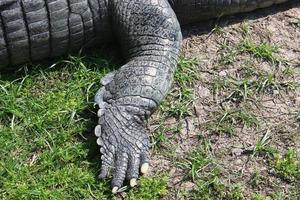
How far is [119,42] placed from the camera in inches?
148

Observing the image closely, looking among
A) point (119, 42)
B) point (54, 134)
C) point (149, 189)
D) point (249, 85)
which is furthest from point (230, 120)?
point (54, 134)

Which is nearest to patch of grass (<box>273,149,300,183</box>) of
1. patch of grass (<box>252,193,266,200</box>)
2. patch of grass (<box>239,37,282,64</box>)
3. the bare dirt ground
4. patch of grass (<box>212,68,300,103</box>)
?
the bare dirt ground

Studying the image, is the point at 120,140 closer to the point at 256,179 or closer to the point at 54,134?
the point at 54,134

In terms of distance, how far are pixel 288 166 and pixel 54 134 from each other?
47.2 inches

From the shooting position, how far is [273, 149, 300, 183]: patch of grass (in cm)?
317

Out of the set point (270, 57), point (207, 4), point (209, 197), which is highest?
point (207, 4)

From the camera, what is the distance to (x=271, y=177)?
3191 mm

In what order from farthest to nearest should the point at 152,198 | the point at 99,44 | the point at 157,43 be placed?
1. the point at 99,44
2. the point at 157,43
3. the point at 152,198

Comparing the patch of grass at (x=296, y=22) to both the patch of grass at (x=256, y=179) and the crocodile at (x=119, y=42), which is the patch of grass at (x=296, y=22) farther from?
the patch of grass at (x=256, y=179)

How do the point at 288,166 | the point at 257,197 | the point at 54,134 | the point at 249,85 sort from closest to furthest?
1. the point at 257,197
2. the point at 288,166
3. the point at 54,134
4. the point at 249,85

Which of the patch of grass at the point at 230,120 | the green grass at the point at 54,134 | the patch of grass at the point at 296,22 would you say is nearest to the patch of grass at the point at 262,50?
the patch of grass at the point at 296,22

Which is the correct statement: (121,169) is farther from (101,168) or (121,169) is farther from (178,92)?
(178,92)

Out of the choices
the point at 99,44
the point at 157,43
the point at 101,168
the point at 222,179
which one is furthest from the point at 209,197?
the point at 99,44

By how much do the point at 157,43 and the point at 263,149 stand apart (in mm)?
817
